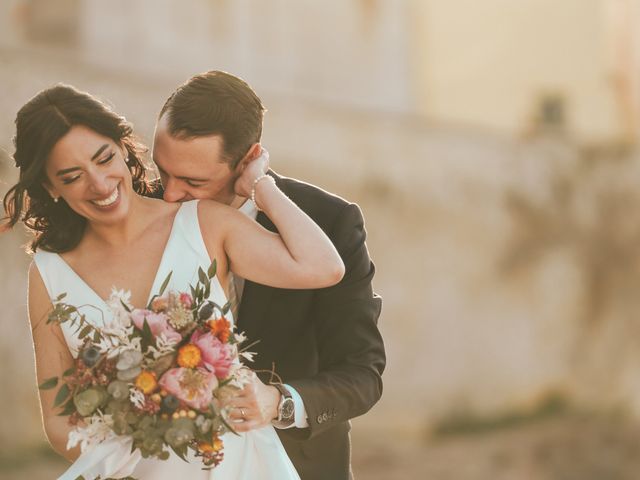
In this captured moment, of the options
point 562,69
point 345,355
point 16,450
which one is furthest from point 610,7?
point 345,355

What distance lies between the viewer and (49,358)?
2.98 meters

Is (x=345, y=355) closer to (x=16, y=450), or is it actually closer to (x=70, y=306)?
(x=70, y=306)

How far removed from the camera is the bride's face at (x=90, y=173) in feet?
9.63

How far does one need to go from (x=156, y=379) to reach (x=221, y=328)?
19 cm

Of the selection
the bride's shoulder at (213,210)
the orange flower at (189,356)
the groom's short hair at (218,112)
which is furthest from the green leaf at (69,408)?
the groom's short hair at (218,112)

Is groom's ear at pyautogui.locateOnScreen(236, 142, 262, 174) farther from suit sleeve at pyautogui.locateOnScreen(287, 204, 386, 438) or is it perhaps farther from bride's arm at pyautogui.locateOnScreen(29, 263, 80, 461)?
bride's arm at pyautogui.locateOnScreen(29, 263, 80, 461)

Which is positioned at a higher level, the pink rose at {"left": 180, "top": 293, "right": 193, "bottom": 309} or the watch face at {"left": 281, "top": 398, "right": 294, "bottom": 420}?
the pink rose at {"left": 180, "top": 293, "right": 193, "bottom": 309}

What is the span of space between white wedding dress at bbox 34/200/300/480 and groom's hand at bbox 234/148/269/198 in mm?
133

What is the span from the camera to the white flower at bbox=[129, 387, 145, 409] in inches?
103

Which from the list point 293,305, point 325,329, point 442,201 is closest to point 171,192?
point 293,305

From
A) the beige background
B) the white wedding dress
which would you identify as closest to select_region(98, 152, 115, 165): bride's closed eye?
the white wedding dress

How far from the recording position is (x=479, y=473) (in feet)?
48.9

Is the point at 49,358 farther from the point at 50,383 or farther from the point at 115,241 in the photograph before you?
the point at 115,241

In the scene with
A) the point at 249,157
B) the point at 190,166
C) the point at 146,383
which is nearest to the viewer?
the point at 146,383
